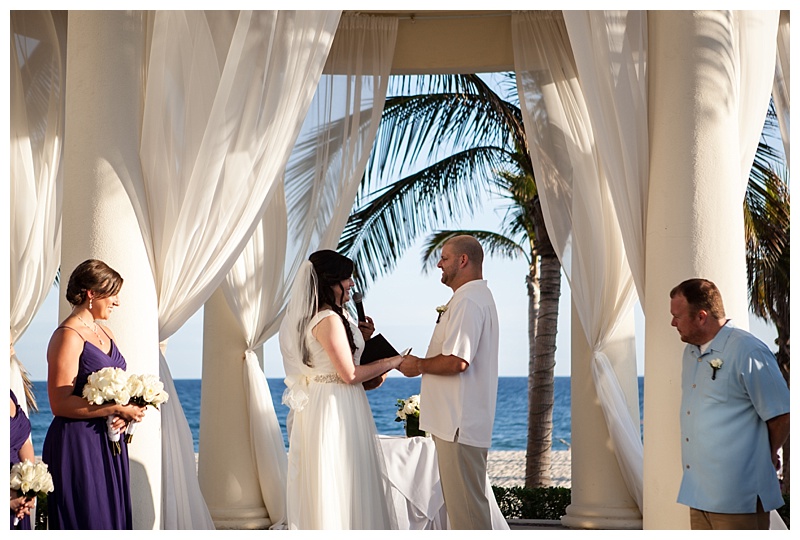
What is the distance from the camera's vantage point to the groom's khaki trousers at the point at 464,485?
646 centimetres

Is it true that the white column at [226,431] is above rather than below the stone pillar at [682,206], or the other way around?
below

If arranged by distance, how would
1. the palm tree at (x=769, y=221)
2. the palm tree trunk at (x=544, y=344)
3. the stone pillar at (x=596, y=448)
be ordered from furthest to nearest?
the palm tree trunk at (x=544, y=344)
the palm tree at (x=769, y=221)
the stone pillar at (x=596, y=448)

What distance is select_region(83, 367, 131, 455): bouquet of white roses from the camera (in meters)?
5.43

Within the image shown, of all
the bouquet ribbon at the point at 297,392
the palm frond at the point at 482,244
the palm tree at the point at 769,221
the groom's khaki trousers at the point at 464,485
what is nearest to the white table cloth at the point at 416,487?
the groom's khaki trousers at the point at 464,485

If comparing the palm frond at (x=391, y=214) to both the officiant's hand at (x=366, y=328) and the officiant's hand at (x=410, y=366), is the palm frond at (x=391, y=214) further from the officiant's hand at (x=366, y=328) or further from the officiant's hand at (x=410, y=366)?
the officiant's hand at (x=410, y=366)

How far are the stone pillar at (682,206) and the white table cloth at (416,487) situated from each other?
2.39 meters

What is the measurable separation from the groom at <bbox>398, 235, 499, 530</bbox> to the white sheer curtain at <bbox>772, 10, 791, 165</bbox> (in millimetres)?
→ 2491

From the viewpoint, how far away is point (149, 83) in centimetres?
663

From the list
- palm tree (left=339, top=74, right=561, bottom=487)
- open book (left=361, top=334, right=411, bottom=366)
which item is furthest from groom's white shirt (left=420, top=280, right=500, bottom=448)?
palm tree (left=339, top=74, right=561, bottom=487)

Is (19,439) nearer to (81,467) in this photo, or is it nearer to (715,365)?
(81,467)

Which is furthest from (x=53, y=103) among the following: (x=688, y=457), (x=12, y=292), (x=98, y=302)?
(x=688, y=457)

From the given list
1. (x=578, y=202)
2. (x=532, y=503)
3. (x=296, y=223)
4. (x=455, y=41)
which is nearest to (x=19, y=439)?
(x=296, y=223)
